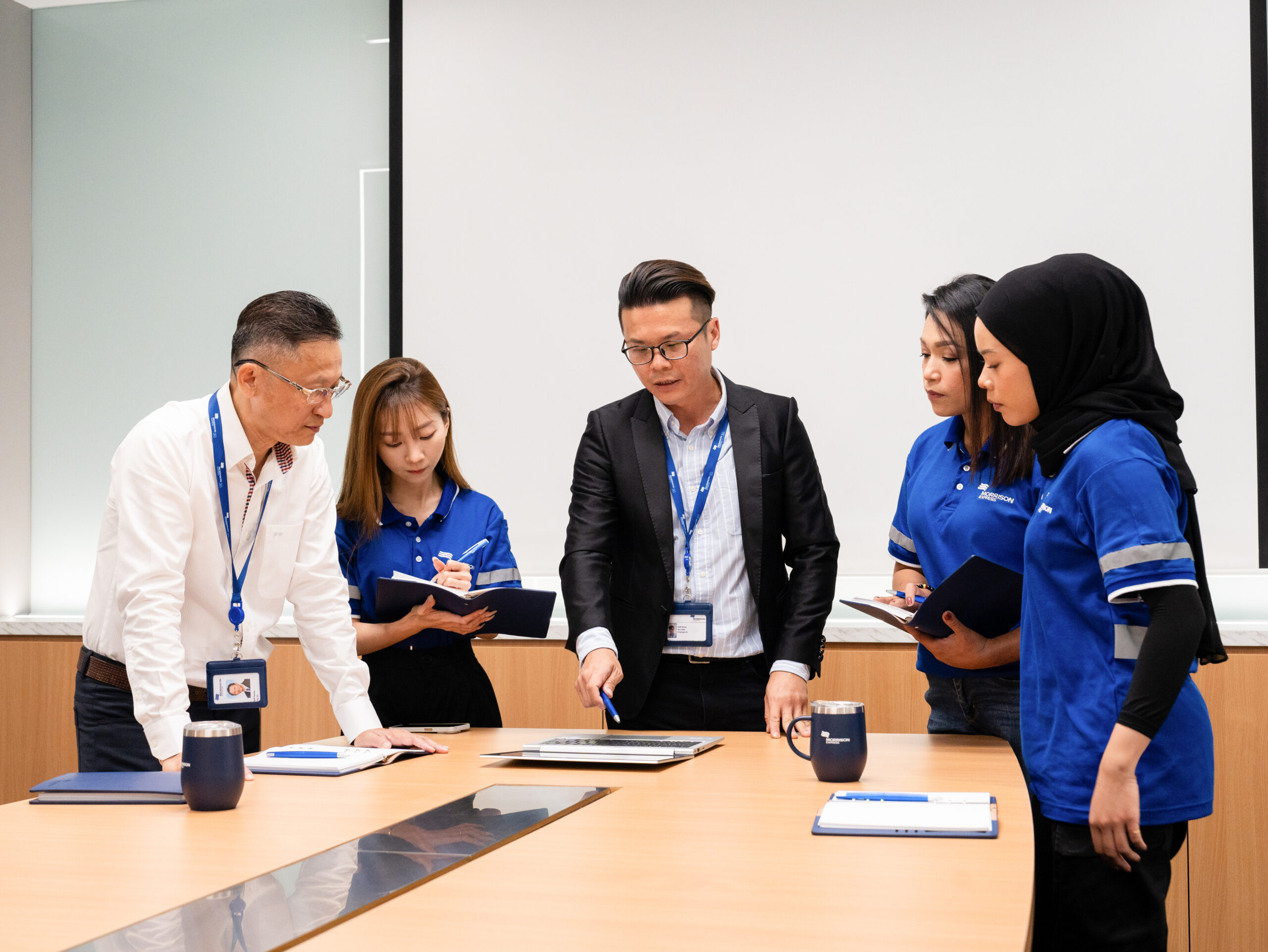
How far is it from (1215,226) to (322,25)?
11.3ft

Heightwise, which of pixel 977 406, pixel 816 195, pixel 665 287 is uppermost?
pixel 816 195

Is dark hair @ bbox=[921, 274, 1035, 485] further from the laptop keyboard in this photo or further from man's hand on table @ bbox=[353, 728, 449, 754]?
man's hand on table @ bbox=[353, 728, 449, 754]

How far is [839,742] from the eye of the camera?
5.42ft

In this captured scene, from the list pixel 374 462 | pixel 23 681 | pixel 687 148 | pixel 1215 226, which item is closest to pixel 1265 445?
pixel 1215 226

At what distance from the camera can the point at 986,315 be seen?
178 centimetres

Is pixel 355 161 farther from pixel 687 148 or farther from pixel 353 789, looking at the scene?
pixel 353 789

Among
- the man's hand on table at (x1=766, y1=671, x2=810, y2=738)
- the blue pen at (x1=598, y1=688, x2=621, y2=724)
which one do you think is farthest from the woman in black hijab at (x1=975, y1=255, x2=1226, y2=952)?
the blue pen at (x1=598, y1=688, x2=621, y2=724)

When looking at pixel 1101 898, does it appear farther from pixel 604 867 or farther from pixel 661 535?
pixel 661 535

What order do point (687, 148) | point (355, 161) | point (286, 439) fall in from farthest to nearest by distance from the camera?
point (355, 161) → point (687, 148) → point (286, 439)

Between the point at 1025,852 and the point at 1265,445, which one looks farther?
the point at 1265,445

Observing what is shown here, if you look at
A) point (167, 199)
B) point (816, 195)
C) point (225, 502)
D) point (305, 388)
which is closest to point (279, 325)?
point (305, 388)

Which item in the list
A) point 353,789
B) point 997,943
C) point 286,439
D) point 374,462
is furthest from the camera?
point 374,462

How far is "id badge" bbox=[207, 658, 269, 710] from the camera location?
78.7 inches

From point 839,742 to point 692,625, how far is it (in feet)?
2.33
